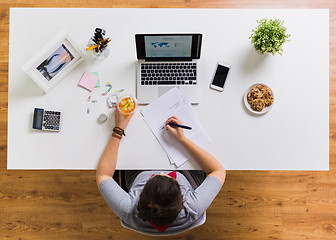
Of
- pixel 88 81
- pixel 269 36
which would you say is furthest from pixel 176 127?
pixel 269 36

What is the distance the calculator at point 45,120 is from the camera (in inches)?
45.8

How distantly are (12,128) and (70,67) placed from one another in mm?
371

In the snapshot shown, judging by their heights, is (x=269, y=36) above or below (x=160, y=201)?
above

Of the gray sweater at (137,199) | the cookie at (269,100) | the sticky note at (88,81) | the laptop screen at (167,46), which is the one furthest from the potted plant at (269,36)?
the sticky note at (88,81)

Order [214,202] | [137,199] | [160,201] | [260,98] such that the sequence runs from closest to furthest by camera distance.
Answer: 1. [160,201]
2. [137,199]
3. [260,98]
4. [214,202]

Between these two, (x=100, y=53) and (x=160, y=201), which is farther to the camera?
(x=100, y=53)

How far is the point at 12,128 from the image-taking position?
118cm

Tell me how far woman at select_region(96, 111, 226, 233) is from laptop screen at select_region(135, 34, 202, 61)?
0.28m

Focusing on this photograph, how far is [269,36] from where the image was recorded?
112 cm

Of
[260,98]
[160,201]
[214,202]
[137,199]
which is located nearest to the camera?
[160,201]

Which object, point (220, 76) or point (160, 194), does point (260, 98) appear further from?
point (160, 194)

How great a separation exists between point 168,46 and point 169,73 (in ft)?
0.41

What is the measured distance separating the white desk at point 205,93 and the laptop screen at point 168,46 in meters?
0.09

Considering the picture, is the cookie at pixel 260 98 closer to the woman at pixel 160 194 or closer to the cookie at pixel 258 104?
the cookie at pixel 258 104
